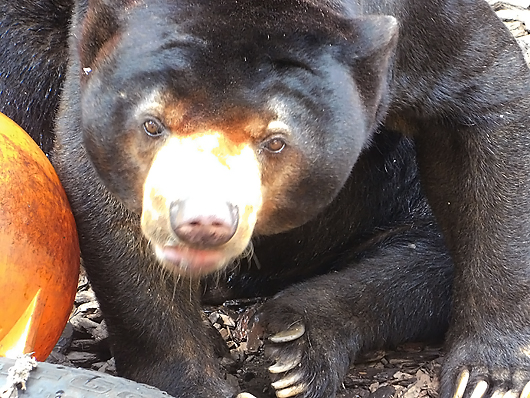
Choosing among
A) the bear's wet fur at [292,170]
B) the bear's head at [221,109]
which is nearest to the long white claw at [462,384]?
the bear's wet fur at [292,170]

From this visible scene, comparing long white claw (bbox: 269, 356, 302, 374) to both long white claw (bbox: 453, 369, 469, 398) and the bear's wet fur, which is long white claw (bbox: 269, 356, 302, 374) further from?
long white claw (bbox: 453, 369, 469, 398)

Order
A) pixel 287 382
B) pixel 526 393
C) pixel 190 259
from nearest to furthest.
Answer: pixel 190 259
pixel 526 393
pixel 287 382

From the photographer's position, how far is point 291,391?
4.09 m

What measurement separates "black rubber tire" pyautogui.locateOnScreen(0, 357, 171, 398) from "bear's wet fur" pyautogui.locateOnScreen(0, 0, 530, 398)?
1.42ft

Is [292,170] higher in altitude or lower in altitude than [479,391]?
higher

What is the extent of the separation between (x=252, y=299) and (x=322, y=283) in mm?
816

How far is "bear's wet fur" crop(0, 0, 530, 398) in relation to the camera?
118 inches

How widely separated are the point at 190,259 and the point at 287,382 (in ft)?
4.05

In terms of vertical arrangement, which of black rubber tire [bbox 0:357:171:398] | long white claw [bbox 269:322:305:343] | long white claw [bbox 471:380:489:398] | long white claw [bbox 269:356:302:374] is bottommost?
long white claw [bbox 471:380:489:398]

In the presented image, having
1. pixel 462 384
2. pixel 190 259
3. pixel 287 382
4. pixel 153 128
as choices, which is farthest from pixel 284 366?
pixel 153 128

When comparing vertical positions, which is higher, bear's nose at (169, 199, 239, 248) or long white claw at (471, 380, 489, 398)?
bear's nose at (169, 199, 239, 248)

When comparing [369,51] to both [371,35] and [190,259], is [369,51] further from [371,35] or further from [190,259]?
[190,259]

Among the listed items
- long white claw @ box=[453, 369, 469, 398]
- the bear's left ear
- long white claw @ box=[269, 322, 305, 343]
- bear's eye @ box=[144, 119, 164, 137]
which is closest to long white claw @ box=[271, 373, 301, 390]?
long white claw @ box=[269, 322, 305, 343]

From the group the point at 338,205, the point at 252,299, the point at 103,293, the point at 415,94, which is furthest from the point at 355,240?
the point at 103,293
